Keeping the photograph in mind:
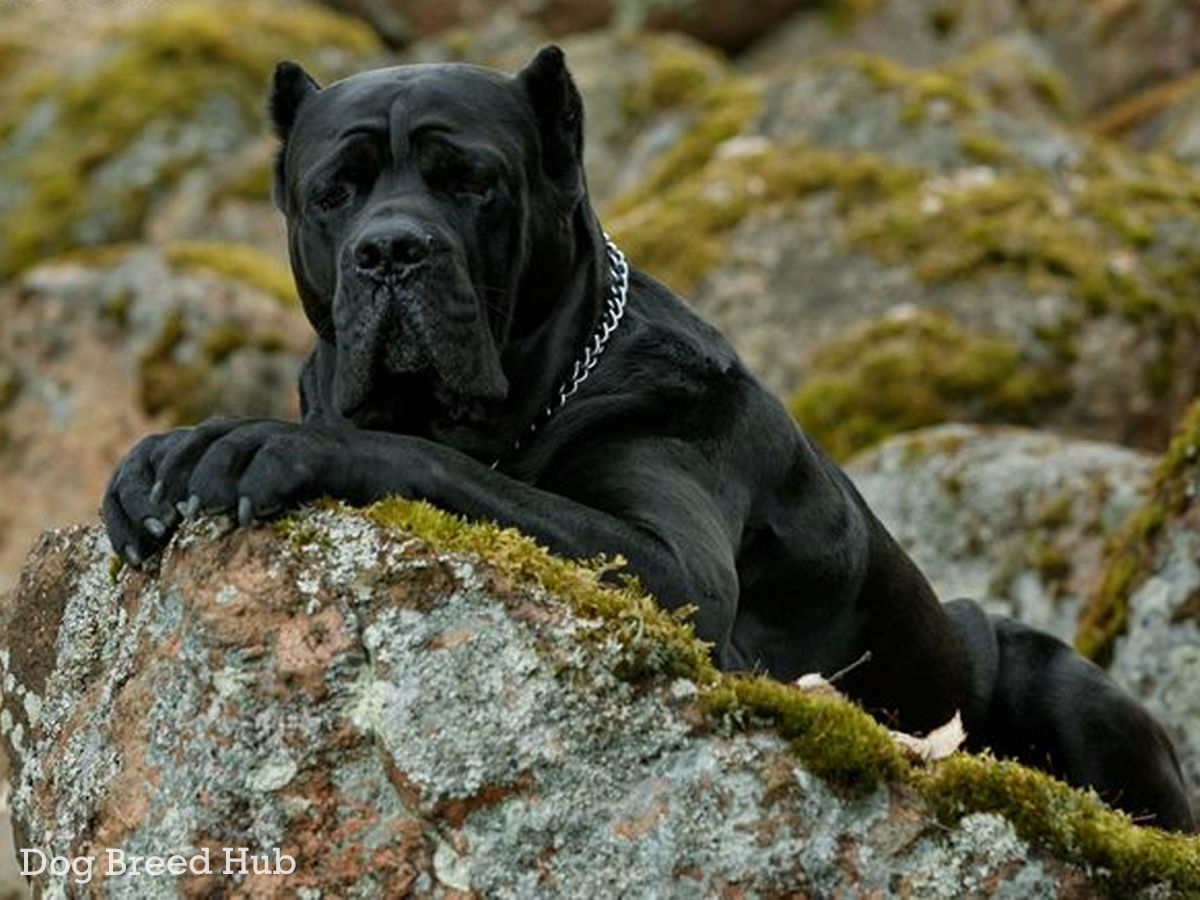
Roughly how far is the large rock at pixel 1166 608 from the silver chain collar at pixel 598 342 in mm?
2906

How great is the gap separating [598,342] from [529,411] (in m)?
0.30

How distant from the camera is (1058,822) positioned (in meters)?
5.21

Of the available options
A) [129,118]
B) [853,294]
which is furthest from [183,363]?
[129,118]

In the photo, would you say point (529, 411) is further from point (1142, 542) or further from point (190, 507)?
point (1142, 542)

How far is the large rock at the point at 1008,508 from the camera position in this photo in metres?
11.1

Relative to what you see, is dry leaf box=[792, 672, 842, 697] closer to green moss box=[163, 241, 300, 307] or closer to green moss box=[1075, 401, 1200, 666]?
green moss box=[1075, 401, 1200, 666]

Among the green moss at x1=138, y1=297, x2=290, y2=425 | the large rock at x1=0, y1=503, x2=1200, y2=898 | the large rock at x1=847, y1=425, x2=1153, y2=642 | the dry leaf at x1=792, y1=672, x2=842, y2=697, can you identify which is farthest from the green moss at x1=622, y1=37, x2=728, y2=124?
the large rock at x1=0, y1=503, x2=1200, y2=898

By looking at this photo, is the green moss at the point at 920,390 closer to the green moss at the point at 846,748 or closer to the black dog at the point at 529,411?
the black dog at the point at 529,411

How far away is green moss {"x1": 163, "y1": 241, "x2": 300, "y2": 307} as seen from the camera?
15.3m

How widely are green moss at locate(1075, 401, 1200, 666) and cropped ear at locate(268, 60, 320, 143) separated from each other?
12.7 feet

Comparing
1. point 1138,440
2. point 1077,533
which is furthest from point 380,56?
point 1077,533

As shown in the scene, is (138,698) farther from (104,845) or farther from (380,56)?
(380,56)

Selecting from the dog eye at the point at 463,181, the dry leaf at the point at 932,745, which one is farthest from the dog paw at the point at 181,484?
the dry leaf at the point at 932,745

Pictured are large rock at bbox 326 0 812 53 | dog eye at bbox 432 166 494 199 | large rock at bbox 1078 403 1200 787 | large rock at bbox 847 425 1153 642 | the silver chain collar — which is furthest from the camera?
large rock at bbox 326 0 812 53
